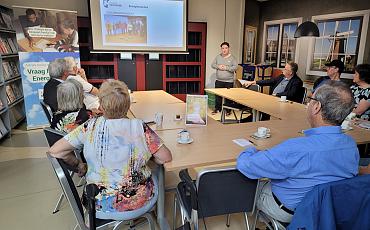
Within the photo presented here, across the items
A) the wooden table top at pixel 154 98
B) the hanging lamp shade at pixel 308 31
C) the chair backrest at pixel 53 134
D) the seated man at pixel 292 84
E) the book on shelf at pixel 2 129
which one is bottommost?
the book on shelf at pixel 2 129

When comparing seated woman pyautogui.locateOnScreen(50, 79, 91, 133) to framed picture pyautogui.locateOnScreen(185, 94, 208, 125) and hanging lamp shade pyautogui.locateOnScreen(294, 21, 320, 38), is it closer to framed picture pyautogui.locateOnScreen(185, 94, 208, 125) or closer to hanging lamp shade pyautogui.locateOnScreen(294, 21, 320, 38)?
framed picture pyautogui.locateOnScreen(185, 94, 208, 125)

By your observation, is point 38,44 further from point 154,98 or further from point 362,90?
point 362,90

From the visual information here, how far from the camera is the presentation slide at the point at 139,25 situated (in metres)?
5.20

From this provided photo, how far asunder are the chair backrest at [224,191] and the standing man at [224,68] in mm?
4140

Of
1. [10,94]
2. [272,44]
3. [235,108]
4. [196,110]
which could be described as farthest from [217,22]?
[10,94]

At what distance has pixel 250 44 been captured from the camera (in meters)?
7.13

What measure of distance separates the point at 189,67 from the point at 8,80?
12.1ft

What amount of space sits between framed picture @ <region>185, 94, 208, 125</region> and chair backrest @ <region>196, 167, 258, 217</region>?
3.51 ft

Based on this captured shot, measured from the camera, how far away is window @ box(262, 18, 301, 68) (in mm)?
6091

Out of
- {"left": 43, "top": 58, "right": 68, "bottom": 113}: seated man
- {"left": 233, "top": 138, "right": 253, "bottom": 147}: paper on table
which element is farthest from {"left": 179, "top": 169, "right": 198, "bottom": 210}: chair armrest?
{"left": 43, "top": 58, "right": 68, "bottom": 113}: seated man

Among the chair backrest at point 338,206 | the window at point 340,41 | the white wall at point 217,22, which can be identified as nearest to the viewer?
the chair backrest at point 338,206

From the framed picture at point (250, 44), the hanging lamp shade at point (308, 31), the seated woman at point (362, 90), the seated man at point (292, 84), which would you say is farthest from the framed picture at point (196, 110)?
the framed picture at point (250, 44)

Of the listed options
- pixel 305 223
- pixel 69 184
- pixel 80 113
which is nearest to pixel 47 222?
pixel 80 113

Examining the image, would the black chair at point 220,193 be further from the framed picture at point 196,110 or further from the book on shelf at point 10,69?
the book on shelf at point 10,69
